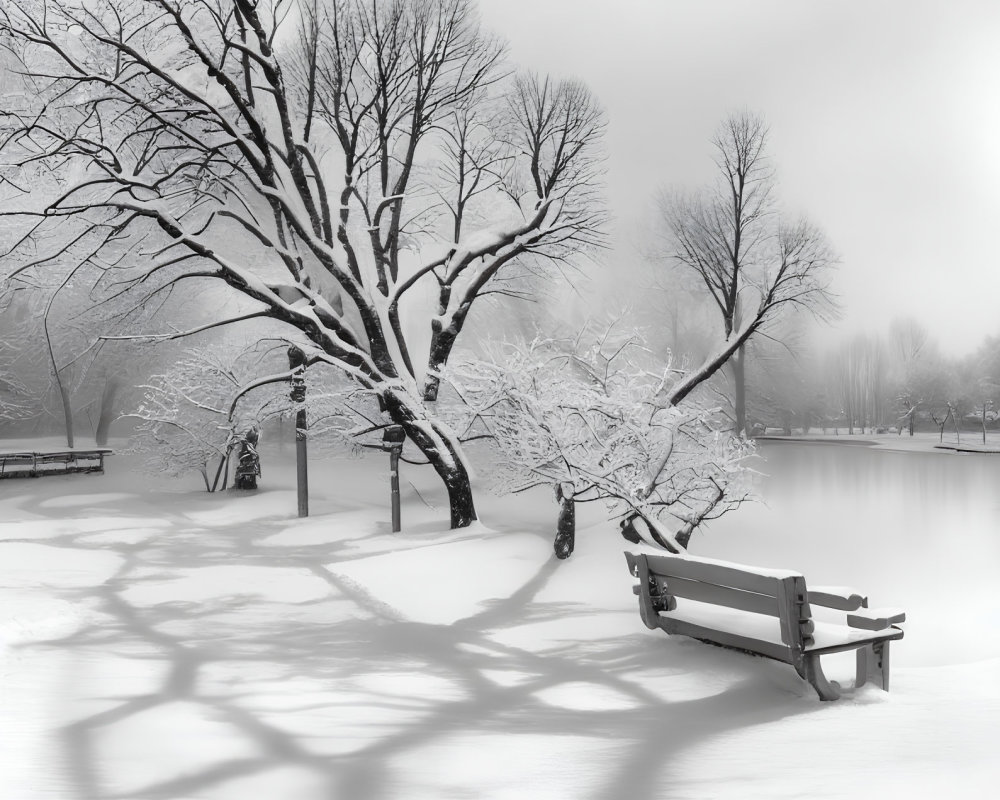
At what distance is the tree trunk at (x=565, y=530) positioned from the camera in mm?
10461

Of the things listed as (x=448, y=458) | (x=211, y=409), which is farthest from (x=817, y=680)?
(x=211, y=409)

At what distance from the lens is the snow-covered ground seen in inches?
141

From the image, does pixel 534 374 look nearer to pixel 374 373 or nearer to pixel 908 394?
pixel 374 373

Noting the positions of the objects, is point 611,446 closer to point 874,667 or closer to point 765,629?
point 765,629

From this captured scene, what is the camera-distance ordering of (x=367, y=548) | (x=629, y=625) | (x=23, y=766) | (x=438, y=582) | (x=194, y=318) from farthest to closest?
1. (x=194, y=318)
2. (x=367, y=548)
3. (x=438, y=582)
4. (x=629, y=625)
5. (x=23, y=766)

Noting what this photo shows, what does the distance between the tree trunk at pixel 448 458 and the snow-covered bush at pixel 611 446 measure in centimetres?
135

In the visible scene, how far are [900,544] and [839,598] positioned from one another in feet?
28.8

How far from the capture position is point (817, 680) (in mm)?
4961

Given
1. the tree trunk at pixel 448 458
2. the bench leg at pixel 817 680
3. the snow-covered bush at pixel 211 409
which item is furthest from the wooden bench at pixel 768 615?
the snow-covered bush at pixel 211 409

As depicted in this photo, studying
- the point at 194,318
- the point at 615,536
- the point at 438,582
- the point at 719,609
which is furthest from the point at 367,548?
the point at 194,318

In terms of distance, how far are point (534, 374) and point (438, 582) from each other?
2.72 m

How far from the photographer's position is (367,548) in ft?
36.4

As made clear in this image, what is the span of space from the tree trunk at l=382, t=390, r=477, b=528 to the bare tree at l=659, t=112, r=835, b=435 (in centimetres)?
314

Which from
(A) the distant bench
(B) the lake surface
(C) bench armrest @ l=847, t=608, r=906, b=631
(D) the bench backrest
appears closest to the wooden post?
(B) the lake surface
